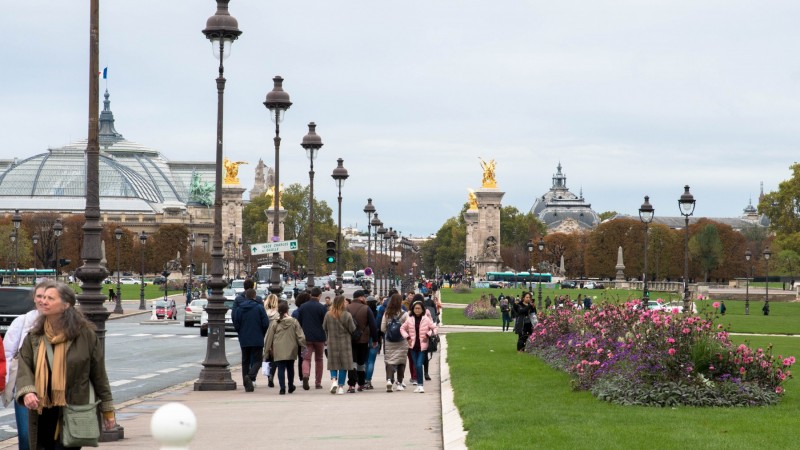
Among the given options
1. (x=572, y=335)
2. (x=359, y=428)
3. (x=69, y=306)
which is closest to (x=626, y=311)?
(x=572, y=335)

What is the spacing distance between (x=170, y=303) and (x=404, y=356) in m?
44.5

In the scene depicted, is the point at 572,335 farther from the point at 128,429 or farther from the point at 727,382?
the point at 128,429

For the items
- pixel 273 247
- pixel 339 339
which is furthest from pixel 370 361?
pixel 273 247

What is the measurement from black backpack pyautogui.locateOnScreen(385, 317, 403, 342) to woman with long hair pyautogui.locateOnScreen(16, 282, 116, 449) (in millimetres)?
13206

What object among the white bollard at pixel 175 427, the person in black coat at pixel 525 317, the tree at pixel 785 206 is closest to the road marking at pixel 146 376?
the person in black coat at pixel 525 317

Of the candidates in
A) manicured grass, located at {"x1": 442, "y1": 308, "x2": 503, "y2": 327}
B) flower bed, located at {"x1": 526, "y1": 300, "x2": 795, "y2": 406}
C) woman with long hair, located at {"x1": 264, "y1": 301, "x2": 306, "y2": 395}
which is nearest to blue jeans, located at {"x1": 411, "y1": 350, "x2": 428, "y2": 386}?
woman with long hair, located at {"x1": 264, "y1": 301, "x2": 306, "y2": 395}

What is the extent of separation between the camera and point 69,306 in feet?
33.0

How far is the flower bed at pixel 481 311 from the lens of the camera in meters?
69.5

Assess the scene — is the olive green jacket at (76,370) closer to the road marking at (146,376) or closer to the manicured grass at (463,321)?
the road marking at (146,376)

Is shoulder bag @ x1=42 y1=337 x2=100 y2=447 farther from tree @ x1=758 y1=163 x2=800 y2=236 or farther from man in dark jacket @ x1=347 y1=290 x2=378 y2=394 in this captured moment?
tree @ x1=758 y1=163 x2=800 y2=236

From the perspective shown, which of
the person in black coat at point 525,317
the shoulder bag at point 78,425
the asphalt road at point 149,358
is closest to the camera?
the shoulder bag at point 78,425

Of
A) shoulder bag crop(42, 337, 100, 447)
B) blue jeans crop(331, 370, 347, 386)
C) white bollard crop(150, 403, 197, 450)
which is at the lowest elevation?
blue jeans crop(331, 370, 347, 386)

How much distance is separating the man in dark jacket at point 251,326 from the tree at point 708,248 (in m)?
145

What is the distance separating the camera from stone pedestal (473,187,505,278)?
178125 millimetres
